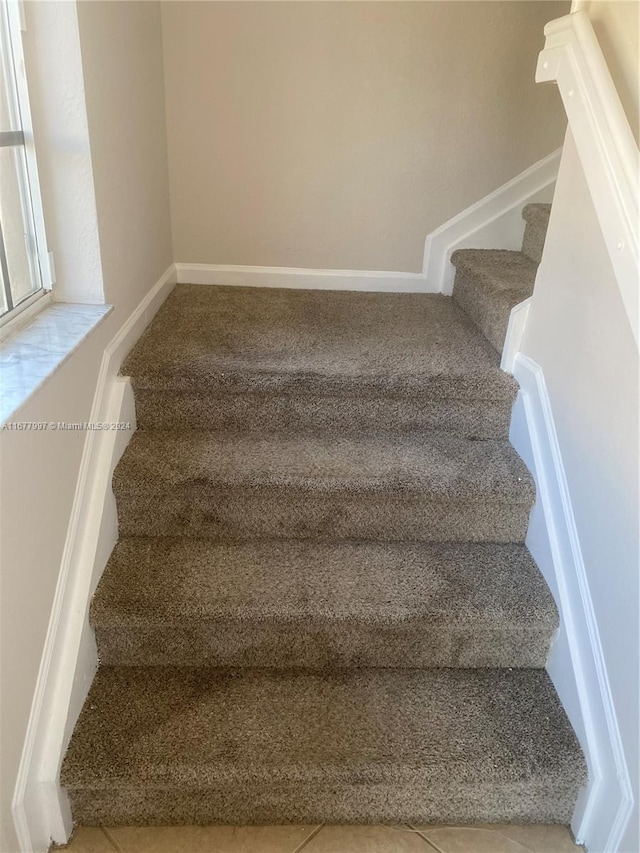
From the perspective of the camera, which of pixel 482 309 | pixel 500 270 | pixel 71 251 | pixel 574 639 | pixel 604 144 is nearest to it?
pixel 604 144

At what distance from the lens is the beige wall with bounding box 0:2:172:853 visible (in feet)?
3.65

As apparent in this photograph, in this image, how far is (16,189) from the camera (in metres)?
1.42

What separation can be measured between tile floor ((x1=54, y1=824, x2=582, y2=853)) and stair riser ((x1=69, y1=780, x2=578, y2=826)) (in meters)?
0.02

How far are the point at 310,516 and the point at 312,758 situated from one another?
576 mm

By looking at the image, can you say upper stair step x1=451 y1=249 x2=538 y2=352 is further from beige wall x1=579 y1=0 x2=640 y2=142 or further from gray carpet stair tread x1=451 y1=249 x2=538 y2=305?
beige wall x1=579 y1=0 x2=640 y2=142

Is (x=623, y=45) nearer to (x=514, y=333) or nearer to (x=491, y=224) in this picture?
(x=514, y=333)

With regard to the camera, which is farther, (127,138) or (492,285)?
(492,285)

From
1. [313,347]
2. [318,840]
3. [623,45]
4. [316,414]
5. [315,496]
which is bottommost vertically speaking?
[318,840]

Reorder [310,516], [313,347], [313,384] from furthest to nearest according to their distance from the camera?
[313,347] → [313,384] → [310,516]

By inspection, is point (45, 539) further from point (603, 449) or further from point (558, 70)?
point (558, 70)

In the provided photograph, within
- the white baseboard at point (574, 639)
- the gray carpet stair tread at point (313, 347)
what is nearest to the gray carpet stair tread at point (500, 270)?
the gray carpet stair tread at point (313, 347)

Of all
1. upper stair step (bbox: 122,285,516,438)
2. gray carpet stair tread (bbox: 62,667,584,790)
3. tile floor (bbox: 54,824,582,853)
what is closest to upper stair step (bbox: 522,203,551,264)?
upper stair step (bbox: 122,285,516,438)

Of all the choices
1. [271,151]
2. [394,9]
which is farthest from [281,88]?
[394,9]

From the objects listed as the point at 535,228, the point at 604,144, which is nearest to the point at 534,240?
the point at 535,228
